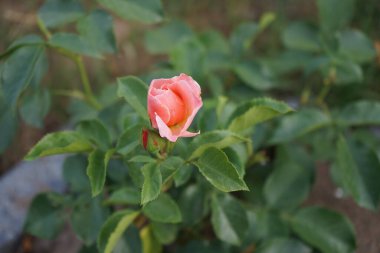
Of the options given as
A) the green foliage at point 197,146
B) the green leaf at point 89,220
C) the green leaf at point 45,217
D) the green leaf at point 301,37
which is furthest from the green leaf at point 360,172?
the green leaf at point 45,217

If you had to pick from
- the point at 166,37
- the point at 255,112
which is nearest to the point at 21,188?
the point at 166,37

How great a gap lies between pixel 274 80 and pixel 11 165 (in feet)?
3.51

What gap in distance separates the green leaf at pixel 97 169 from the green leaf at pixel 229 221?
13.1 inches

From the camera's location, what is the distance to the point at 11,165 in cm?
200

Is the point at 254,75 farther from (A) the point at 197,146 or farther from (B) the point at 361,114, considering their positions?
(A) the point at 197,146

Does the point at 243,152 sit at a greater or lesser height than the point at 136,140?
lesser

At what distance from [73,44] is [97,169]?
316 millimetres

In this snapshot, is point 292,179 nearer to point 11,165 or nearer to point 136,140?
point 136,140

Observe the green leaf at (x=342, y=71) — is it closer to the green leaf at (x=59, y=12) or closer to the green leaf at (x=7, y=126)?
the green leaf at (x=59, y=12)

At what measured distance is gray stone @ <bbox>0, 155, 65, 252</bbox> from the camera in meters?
1.65

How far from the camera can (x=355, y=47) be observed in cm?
154

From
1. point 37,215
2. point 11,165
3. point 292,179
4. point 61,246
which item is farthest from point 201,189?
point 11,165

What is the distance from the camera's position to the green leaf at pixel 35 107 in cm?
140

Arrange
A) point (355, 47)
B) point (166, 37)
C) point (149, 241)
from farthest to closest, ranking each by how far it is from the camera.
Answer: point (166, 37) → point (355, 47) → point (149, 241)
